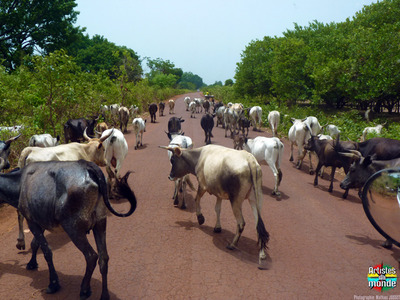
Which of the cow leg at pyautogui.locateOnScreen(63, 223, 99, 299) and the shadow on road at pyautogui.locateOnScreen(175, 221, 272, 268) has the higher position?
the cow leg at pyautogui.locateOnScreen(63, 223, 99, 299)

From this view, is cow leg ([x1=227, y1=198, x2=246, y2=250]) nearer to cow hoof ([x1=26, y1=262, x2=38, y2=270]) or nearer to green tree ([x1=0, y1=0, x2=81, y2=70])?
cow hoof ([x1=26, y1=262, x2=38, y2=270])

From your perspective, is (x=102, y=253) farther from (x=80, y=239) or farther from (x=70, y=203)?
(x=70, y=203)

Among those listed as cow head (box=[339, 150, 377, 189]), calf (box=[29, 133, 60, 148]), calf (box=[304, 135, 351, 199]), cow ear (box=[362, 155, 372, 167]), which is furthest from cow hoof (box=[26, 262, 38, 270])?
calf (box=[304, 135, 351, 199])

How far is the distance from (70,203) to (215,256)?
261cm

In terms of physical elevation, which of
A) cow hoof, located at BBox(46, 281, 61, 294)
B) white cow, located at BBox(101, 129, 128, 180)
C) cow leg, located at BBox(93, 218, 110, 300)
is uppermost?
white cow, located at BBox(101, 129, 128, 180)

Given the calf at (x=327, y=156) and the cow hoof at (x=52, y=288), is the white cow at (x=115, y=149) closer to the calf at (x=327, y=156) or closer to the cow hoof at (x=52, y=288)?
the cow hoof at (x=52, y=288)

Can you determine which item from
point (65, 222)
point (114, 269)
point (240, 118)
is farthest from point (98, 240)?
point (240, 118)

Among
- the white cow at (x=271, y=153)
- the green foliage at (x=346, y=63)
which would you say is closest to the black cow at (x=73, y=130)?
the white cow at (x=271, y=153)

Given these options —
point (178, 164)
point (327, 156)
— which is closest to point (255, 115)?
point (327, 156)

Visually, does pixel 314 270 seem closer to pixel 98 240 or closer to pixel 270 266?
pixel 270 266

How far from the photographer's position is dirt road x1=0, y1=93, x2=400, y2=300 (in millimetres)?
4219

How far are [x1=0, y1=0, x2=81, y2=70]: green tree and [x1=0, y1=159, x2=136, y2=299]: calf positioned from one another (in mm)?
24344

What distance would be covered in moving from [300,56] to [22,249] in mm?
21667

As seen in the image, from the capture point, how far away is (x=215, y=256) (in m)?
5.12
